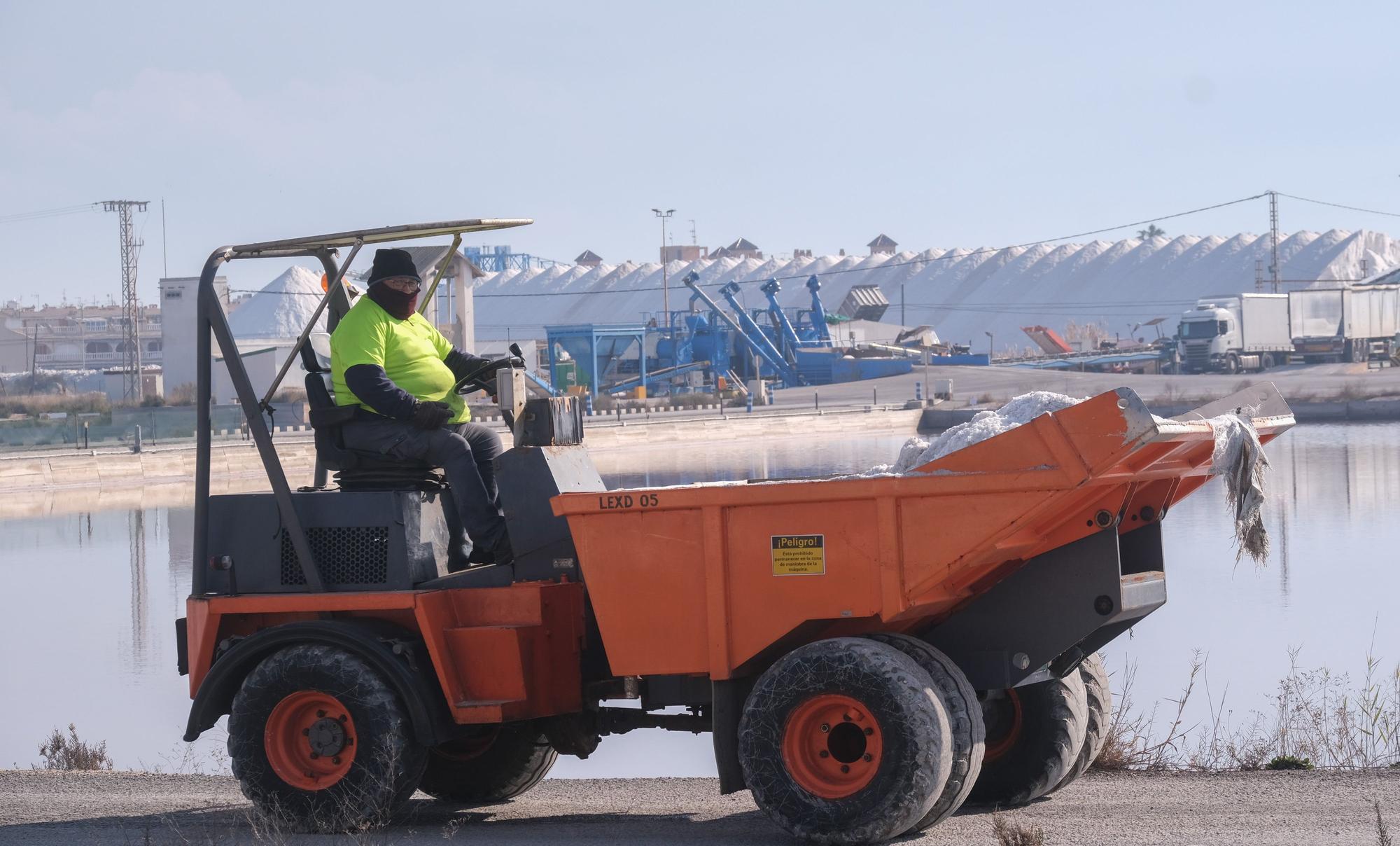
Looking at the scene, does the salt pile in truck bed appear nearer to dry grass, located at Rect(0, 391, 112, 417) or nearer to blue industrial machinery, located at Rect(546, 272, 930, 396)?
dry grass, located at Rect(0, 391, 112, 417)

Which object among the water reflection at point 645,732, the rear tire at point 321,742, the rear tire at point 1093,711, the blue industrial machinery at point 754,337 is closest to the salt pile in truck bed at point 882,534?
the rear tire at point 1093,711

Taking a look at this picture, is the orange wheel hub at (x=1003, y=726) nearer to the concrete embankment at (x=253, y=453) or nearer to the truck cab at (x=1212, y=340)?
the concrete embankment at (x=253, y=453)

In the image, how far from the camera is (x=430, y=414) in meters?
6.21

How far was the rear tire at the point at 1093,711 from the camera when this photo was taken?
6680mm

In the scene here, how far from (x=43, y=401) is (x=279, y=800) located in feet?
194

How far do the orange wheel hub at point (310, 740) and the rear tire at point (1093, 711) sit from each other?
2.94 meters

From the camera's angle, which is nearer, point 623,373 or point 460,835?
point 460,835

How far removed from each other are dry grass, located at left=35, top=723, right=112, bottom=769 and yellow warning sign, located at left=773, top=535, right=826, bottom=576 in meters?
5.41

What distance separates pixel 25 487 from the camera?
33.1 meters

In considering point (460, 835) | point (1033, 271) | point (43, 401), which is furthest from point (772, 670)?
point (1033, 271)

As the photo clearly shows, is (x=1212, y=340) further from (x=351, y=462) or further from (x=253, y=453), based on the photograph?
(x=351, y=462)

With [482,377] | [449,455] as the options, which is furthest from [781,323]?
[449,455]

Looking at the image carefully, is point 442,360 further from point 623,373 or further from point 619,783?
point 623,373

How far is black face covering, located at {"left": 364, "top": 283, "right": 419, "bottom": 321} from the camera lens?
21.0 feet
